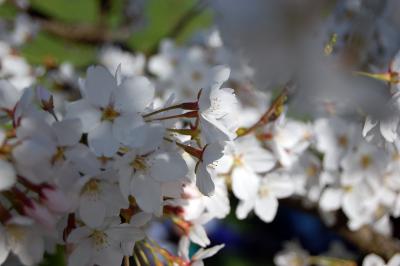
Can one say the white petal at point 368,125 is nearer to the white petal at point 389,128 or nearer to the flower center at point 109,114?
the white petal at point 389,128

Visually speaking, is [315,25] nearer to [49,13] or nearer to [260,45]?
[260,45]

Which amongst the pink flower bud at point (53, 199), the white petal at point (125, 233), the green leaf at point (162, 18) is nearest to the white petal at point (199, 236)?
the white petal at point (125, 233)

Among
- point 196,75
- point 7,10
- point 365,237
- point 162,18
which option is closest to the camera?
point 365,237

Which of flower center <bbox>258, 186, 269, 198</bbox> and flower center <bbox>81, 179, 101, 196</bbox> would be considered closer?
flower center <bbox>81, 179, 101, 196</bbox>

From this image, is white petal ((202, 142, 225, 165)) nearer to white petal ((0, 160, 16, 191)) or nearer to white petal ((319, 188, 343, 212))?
white petal ((0, 160, 16, 191))

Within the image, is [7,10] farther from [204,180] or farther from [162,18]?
[204,180]

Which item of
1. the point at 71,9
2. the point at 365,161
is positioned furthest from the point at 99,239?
the point at 71,9

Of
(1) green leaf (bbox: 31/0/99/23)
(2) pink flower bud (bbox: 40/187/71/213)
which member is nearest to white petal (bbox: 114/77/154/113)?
(2) pink flower bud (bbox: 40/187/71/213)
